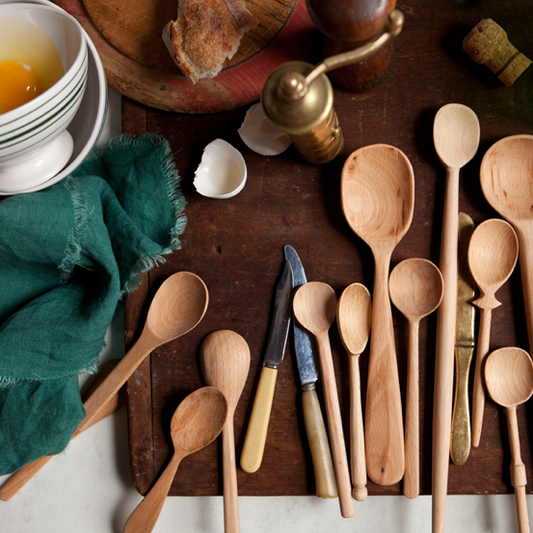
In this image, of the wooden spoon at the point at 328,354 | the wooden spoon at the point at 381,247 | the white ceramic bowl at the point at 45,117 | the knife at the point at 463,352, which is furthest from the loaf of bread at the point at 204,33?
the knife at the point at 463,352

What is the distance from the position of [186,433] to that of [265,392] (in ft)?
0.49

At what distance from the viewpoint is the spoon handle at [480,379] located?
2.37ft

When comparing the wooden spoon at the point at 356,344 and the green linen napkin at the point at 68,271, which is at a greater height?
the wooden spoon at the point at 356,344

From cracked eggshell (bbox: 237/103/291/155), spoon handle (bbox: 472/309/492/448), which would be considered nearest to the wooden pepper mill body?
cracked eggshell (bbox: 237/103/291/155)

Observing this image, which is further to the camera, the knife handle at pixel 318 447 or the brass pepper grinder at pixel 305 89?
the knife handle at pixel 318 447

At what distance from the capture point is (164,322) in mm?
774

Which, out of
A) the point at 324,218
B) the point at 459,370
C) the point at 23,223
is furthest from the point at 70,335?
the point at 459,370

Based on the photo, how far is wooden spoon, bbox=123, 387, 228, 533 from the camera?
0.75 metres

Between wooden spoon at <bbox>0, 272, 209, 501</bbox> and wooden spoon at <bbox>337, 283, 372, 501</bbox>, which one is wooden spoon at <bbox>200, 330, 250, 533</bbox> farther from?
wooden spoon at <bbox>337, 283, 372, 501</bbox>

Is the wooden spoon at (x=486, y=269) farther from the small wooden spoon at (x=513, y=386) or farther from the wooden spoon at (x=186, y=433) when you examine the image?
the wooden spoon at (x=186, y=433)

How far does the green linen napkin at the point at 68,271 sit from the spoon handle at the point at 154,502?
6.8 inches

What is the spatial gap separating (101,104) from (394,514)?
930 mm

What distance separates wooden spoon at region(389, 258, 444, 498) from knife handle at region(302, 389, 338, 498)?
0.12 meters

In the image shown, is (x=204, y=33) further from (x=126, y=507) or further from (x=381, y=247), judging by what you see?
(x=126, y=507)
